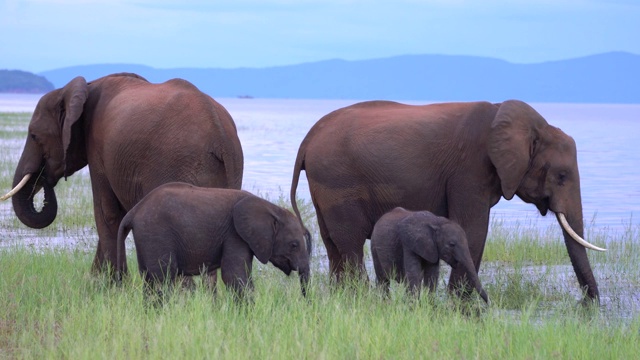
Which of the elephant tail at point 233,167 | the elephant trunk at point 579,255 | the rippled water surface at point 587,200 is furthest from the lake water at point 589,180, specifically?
the elephant tail at point 233,167

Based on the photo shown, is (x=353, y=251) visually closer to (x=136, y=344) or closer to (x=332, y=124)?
(x=332, y=124)

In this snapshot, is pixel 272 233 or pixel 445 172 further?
pixel 445 172

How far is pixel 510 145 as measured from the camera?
8.69 m

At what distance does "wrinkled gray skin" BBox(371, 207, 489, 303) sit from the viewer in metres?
7.93

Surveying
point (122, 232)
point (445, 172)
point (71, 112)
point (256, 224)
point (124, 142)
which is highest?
point (71, 112)

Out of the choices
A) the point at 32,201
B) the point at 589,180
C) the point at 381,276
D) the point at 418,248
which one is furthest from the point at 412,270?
the point at 589,180

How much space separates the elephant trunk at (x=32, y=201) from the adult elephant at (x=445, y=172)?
2.31m

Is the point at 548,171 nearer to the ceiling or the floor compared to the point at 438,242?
nearer to the ceiling

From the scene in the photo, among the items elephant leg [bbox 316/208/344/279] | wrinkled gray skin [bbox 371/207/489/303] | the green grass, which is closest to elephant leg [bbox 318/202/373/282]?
elephant leg [bbox 316/208/344/279]

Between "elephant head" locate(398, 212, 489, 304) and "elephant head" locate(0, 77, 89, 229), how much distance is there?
2833 mm

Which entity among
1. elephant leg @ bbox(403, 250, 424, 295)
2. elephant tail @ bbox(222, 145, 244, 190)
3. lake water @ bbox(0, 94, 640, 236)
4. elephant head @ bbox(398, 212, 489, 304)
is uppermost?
elephant tail @ bbox(222, 145, 244, 190)

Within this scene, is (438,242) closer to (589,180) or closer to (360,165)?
(360,165)

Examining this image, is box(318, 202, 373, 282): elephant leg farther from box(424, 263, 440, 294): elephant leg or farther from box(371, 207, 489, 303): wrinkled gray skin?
box(424, 263, 440, 294): elephant leg

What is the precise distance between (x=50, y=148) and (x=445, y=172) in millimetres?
3288
